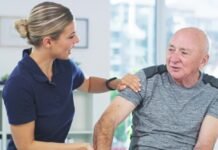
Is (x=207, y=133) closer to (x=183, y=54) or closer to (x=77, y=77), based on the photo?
(x=183, y=54)

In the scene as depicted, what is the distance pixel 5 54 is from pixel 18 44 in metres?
0.15

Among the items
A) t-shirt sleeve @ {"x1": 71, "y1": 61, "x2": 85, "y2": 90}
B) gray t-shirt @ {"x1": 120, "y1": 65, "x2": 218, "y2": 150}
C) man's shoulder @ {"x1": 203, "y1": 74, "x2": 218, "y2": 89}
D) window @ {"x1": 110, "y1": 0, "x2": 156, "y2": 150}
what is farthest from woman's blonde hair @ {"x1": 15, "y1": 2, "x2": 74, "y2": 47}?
window @ {"x1": 110, "y1": 0, "x2": 156, "y2": 150}

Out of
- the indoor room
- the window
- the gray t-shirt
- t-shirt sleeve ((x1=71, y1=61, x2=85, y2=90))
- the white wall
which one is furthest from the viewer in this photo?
the window

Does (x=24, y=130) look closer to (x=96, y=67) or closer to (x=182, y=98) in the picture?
(x=182, y=98)

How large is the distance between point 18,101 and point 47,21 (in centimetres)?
36

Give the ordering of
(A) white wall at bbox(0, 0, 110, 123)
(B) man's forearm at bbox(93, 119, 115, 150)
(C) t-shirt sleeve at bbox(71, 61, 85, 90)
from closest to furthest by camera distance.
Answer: (B) man's forearm at bbox(93, 119, 115, 150) < (C) t-shirt sleeve at bbox(71, 61, 85, 90) < (A) white wall at bbox(0, 0, 110, 123)

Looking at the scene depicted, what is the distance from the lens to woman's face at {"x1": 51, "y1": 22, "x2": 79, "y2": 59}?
1.74 metres

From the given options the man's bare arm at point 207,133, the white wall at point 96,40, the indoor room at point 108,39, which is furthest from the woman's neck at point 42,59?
the white wall at point 96,40

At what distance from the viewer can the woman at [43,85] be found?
5.54ft

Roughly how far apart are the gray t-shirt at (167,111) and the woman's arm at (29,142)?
33 cm

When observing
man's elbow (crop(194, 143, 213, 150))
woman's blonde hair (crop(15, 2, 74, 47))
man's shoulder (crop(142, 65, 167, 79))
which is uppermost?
woman's blonde hair (crop(15, 2, 74, 47))

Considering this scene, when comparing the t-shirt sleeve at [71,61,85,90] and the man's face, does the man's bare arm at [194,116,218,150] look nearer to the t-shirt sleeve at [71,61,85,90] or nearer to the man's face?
the man's face

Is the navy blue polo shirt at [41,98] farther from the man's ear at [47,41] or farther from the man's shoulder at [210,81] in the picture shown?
the man's shoulder at [210,81]

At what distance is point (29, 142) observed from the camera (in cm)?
172
